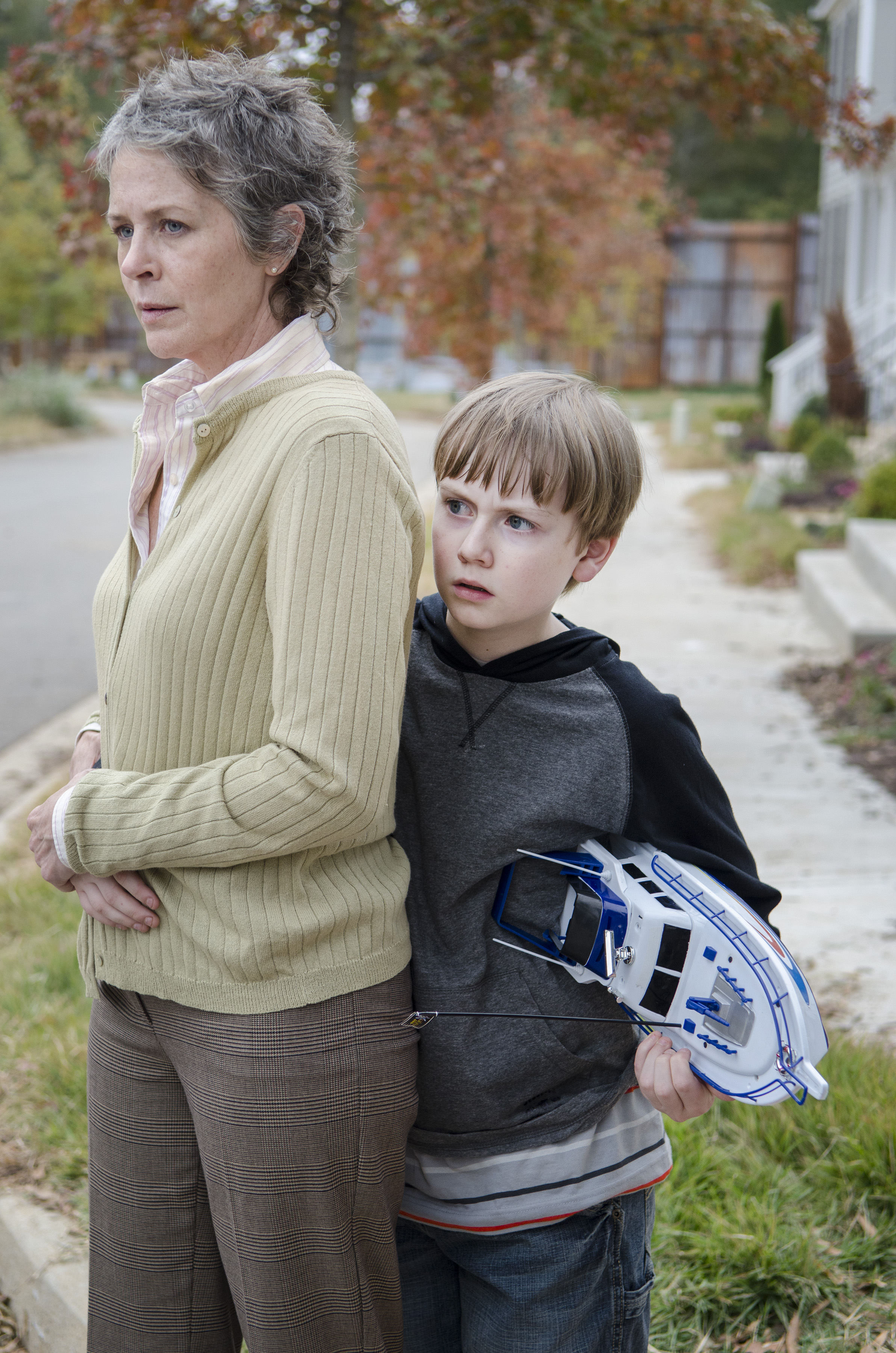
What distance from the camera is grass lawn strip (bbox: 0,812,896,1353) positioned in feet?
7.24

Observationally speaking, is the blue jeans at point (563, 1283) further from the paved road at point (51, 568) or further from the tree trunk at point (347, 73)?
the paved road at point (51, 568)

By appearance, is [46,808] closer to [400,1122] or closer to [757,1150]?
[400,1122]

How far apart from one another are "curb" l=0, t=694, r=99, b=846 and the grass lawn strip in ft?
7.06

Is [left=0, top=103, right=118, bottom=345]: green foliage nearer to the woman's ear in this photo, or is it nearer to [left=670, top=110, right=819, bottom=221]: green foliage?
[left=670, top=110, right=819, bottom=221]: green foliage

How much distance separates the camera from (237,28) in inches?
178

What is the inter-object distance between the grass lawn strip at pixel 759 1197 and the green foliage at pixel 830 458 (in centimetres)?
1111

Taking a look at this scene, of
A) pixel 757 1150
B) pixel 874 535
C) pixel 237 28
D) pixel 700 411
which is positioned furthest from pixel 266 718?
pixel 700 411

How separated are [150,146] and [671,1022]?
1.17m

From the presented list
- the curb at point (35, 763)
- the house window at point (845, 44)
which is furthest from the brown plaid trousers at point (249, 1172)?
the house window at point (845, 44)

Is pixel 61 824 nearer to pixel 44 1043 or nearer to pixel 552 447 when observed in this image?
pixel 552 447

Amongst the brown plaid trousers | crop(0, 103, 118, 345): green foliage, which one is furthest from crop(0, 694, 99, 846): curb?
crop(0, 103, 118, 345): green foliage

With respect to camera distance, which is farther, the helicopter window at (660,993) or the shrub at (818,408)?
the shrub at (818,408)

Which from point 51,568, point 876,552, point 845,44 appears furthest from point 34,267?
point 876,552

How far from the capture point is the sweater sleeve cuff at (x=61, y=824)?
1430 mm
